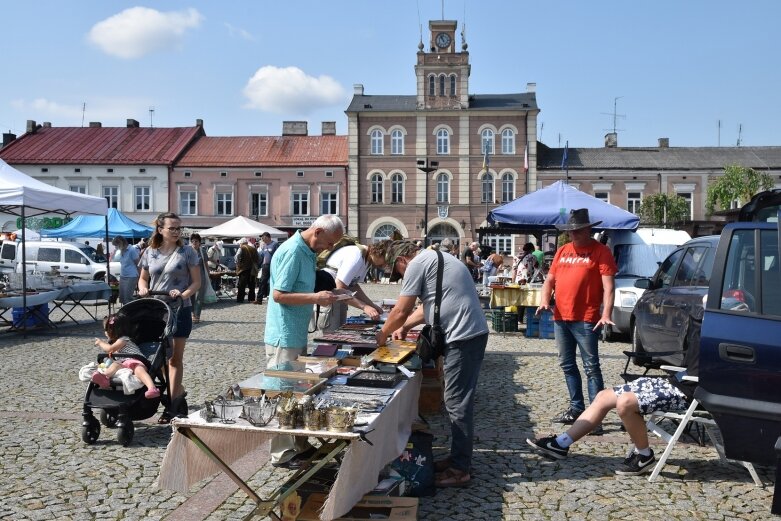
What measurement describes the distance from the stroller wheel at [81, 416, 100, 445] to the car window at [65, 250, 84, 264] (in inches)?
818

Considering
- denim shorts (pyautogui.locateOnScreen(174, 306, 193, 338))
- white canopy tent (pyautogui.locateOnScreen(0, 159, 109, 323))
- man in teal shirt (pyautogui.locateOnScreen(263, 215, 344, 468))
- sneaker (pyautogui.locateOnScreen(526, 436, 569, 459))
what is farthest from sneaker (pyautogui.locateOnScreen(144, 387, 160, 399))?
white canopy tent (pyautogui.locateOnScreen(0, 159, 109, 323))

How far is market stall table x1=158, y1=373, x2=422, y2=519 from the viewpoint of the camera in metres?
3.63

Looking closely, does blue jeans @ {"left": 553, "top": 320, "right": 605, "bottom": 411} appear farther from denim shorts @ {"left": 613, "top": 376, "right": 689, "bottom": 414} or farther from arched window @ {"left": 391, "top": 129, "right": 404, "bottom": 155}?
arched window @ {"left": 391, "top": 129, "right": 404, "bottom": 155}

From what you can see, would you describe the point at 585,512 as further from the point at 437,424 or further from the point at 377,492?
the point at 437,424

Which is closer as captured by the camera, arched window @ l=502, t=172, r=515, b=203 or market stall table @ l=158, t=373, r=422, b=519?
market stall table @ l=158, t=373, r=422, b=519

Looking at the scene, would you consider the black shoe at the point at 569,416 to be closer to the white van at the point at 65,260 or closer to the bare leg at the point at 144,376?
the bare leg at the point at 144,376

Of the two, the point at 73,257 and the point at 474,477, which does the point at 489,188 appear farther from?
the point at 474,477

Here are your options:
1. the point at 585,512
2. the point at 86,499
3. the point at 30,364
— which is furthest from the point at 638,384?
the point at 30,364

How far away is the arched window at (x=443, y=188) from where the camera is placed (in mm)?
46500

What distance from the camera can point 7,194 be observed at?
1148 centimetres

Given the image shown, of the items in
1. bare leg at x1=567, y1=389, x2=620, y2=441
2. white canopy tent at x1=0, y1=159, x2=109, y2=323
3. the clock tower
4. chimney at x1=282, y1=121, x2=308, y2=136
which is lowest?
bare leg at x1=567, y1=389, x2=620, y2=441

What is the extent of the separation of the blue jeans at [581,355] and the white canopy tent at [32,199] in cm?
867

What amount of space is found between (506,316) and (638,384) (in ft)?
26.9

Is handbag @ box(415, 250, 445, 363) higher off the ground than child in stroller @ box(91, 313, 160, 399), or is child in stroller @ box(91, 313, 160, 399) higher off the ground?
handbag @ box(415, 250, 445, 363)
